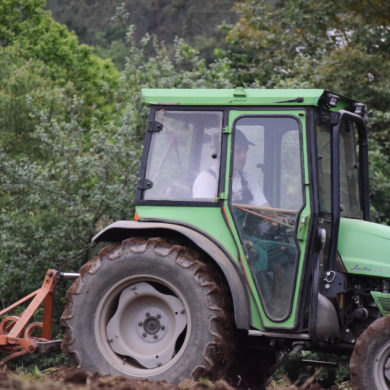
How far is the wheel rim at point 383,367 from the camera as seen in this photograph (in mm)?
5512

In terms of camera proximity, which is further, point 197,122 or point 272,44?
point 272,44

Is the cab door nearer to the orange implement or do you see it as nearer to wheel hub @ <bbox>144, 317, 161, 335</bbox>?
wheel hub @ <bbox>144, 317, 161, 335</bbox>

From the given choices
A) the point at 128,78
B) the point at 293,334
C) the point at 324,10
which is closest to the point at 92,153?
the point at 128,78

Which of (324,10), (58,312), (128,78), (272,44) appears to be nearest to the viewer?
(58,312)

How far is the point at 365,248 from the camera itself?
20.1 ft

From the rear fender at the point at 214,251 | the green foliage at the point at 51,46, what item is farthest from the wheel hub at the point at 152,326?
the green foliage at the point at 51,46

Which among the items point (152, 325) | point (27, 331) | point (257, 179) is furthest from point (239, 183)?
point (27, 331)

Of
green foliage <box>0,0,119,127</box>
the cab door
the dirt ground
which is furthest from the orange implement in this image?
green foliage <box>0,0,119,127</box>

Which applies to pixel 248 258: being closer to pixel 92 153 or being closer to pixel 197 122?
pixel 197 122

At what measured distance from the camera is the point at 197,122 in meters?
6.25

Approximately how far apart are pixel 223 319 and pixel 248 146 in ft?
4.56

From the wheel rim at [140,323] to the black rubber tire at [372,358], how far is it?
1.29 meters

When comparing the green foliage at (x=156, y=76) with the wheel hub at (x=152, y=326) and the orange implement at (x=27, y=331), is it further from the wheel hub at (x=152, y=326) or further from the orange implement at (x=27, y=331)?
the wheel hub at (x=152, y=326)

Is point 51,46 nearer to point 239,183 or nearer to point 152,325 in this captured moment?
point 239,183
